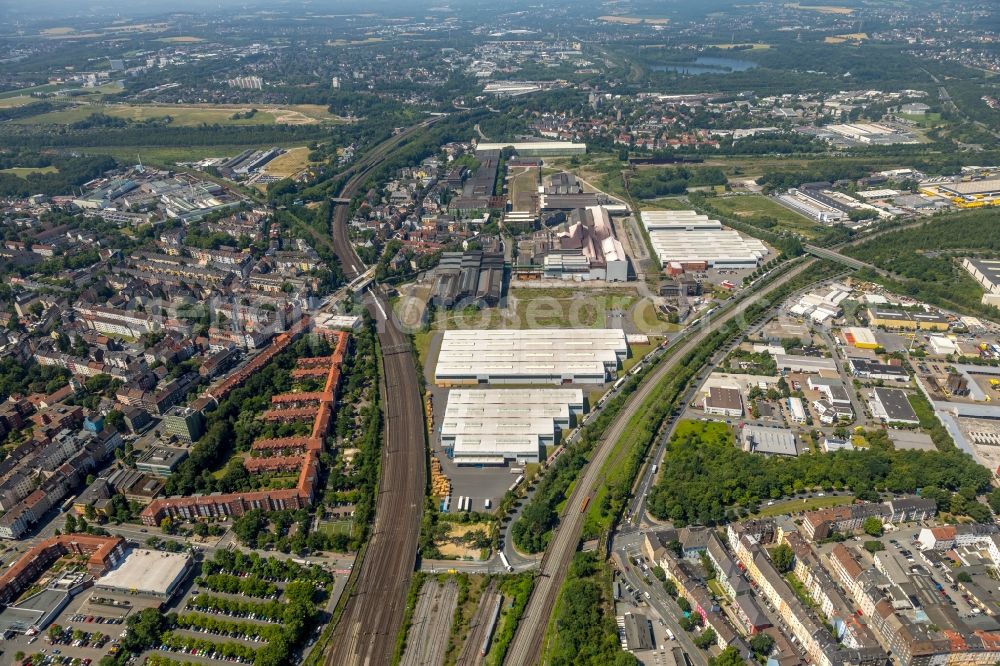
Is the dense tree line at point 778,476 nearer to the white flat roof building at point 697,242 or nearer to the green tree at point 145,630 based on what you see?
the green tree at point 145,630

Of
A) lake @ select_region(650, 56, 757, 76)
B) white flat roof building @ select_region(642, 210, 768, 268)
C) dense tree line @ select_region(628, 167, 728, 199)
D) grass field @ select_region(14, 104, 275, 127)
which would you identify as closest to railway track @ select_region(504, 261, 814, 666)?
white flat roof building @ select_region(642, 210, 768, 268)

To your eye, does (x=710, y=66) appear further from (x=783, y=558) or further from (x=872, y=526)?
(x=783, y=558)

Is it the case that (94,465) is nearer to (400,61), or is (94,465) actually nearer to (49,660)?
(49,660)

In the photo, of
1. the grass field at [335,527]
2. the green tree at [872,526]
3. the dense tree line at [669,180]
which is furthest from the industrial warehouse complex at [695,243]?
the grass field at [335,527]

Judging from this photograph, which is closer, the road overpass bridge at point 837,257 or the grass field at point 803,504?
the grass field at point 803,504

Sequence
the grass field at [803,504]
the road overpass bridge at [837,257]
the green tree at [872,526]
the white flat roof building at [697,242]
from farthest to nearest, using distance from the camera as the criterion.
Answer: the white flat roof building at [697,242] → the road overpass bridge at [837,257] → the grass field at [803,504] → the green tree at [872,526]

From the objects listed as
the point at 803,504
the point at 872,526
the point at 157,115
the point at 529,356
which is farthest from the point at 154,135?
the point at 872,526
